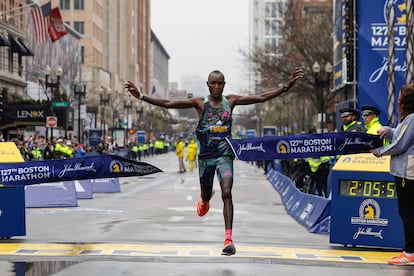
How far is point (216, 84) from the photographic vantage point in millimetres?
9305

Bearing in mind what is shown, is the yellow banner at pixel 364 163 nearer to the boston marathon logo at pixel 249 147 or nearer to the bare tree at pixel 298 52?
the boston marathon logo at pixel 249 147

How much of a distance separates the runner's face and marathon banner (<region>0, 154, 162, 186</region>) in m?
1.33

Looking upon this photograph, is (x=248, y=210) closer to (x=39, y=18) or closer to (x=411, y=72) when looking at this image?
(x=411, y=72)

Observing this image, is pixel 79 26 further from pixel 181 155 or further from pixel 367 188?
pixel 367 188

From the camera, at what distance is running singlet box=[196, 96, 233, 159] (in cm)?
931

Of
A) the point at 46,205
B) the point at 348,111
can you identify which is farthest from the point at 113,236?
the point at 46,205

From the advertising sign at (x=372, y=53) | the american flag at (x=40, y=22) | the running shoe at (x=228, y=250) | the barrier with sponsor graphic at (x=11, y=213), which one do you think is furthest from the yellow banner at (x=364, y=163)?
the american flag at (x=40, y=22)

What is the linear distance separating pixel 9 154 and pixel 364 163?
4628mm

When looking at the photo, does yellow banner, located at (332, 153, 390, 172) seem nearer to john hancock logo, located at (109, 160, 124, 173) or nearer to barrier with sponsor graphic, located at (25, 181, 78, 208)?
john hancock logo, located at (109, 160, 124, 173)

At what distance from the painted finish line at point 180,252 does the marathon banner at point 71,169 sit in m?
0.84

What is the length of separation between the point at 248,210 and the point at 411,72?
229 inches

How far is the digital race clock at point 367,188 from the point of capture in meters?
9.94

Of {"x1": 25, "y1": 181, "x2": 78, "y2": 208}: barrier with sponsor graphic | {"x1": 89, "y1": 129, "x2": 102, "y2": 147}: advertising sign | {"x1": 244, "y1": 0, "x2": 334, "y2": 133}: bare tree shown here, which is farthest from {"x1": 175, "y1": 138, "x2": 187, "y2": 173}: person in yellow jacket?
{"x1": 25, "y1": 181, "x2": 78, "y2": 208}: barrier with sponsor graphic

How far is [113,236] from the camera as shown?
1103 centimetres
